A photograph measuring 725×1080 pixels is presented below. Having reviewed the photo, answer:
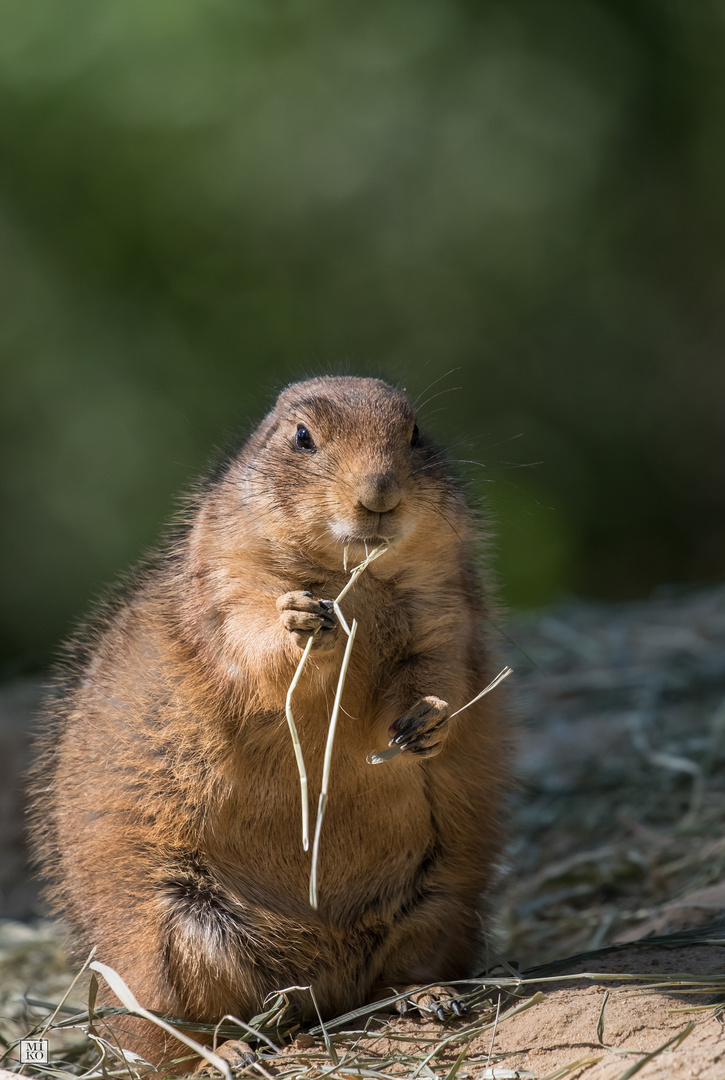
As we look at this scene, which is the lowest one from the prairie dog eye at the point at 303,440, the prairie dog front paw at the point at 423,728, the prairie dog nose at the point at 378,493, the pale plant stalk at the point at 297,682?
the prairie dog front paw at the point at 423,728

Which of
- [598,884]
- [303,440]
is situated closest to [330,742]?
[303,440]

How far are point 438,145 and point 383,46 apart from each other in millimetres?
941

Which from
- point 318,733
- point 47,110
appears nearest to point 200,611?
point 318,733

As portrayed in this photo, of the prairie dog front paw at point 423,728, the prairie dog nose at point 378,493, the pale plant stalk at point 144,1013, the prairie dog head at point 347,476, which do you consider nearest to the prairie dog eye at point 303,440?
the prairie dog head at point 347,476

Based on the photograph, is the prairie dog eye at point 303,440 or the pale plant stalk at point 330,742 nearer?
the pale plant stalk at point 330,742

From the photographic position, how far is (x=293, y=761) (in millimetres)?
3143

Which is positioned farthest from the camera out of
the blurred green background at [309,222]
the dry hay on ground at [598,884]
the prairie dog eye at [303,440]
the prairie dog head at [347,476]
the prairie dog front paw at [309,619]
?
the blurred green background at [309,222]

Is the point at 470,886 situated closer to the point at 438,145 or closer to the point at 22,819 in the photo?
the point at 22,819

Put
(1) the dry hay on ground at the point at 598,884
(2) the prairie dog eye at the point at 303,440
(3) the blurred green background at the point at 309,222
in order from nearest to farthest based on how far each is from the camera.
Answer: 1. (1) the dry hay on ground at the point at 598,884
2. (2) the prairie dog eye at the point at 303,440
3. (3) the blurred green background at the point at 309,222

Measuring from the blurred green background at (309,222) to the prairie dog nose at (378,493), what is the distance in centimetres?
545

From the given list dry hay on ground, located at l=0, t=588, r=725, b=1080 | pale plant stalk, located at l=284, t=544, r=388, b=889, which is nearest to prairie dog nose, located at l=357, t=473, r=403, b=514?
pale plant stalk, located at l=284, t=544, r=388, b=889

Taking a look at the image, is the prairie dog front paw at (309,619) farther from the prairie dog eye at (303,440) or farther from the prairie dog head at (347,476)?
the prairie dog eye at (303,440)

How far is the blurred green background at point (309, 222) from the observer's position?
873 cm

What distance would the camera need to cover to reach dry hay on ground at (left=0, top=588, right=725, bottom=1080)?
8.98 feet
